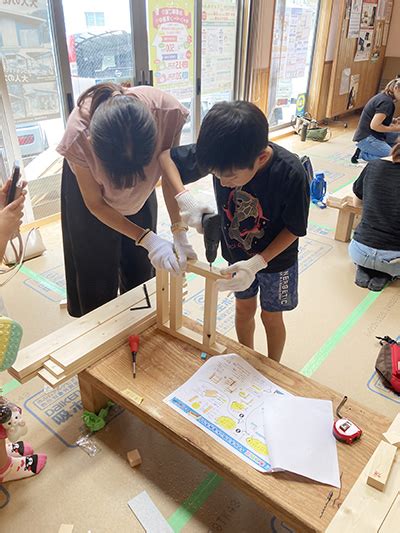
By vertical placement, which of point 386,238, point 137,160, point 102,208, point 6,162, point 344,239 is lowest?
point 344,239

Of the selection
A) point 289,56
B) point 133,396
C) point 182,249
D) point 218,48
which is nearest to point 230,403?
point 133,396

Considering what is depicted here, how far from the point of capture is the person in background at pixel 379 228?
2291mm

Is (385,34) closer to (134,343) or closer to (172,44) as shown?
(172,44)

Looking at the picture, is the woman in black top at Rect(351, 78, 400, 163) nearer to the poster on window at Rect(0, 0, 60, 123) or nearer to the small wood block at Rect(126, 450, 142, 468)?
the poster on window at Rect(0, 0, 60, 123)

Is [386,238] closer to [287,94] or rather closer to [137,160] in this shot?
[137,160]

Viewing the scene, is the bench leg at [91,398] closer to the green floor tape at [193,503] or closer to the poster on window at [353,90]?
the green floor tape at [193,503]

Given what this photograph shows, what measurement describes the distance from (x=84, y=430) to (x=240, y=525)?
63 cm

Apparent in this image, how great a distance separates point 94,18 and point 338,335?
2.79 metres

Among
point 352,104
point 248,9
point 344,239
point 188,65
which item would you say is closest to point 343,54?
point 352,104

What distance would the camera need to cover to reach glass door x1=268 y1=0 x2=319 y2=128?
5.06 metres

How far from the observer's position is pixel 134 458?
4.63 feet

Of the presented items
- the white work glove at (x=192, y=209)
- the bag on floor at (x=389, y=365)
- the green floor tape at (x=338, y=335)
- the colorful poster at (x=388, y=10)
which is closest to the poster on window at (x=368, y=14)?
the colorful poster at (x=388, y=10)

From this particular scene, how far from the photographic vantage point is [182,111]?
4.83 feet

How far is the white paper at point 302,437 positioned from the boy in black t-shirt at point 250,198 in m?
0.37
